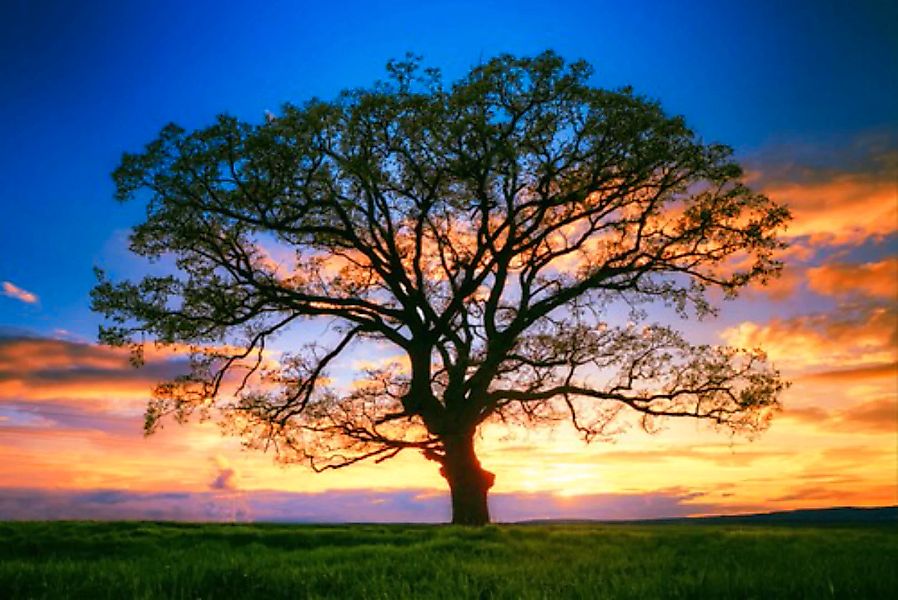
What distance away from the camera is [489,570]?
10.7 meters

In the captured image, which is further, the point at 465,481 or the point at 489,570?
the point at 465,481

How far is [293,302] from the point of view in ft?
94.5

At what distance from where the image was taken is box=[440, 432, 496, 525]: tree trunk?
91.4 feet

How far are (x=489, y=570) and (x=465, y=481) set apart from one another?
57.4ft

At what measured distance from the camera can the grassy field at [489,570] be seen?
341 inches

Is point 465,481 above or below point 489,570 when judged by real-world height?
above

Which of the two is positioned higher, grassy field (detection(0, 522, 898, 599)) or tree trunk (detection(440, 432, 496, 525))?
tree trunk (detection(440, 432, 496, 525))

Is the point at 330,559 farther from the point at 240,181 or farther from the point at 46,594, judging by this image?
the point at 240,181

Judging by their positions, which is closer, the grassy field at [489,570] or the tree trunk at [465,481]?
the grassy field at [489,570]

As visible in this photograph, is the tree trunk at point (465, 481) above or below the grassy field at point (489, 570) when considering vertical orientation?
above

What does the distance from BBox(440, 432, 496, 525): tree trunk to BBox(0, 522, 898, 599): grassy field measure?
9.33m

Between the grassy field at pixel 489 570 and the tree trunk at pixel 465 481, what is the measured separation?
933 cm

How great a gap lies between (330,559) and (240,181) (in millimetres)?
16400

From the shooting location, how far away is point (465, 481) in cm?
2798
